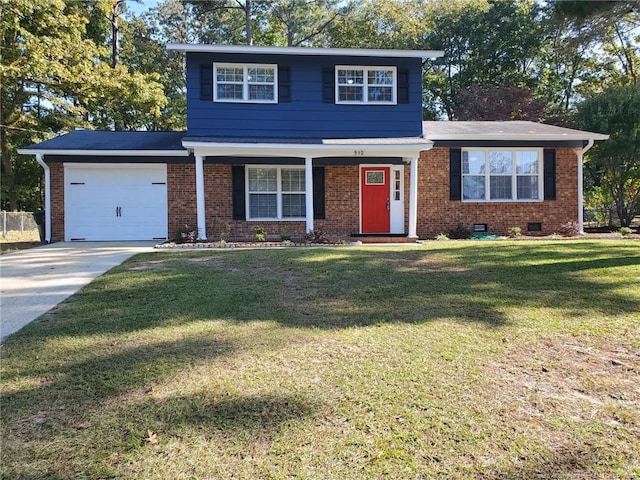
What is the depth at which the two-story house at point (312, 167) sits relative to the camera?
523 inches

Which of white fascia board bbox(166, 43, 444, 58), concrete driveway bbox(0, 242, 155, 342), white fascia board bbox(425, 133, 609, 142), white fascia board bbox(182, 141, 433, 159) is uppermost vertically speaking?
white fascia board bbox(166, 43, 444, 58)

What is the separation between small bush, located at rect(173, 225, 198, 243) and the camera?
12102 mm

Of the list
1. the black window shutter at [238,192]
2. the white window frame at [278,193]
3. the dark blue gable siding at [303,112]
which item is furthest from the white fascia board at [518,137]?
the black window shutter at [238,192]

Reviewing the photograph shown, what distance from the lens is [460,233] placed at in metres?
13.7

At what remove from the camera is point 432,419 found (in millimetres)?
2676

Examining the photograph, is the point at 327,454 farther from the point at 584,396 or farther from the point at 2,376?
the point at 2,376

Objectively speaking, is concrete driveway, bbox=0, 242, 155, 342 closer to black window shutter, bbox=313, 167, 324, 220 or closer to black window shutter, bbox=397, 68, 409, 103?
black window shutter, bbox=313, 167, 324, 220

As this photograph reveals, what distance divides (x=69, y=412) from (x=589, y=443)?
2.93 metres

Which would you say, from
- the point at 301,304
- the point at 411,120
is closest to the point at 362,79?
the point at 411,120

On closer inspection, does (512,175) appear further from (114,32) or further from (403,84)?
(114,32)

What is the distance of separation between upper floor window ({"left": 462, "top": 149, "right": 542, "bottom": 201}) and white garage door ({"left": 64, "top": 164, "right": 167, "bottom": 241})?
910 centimetres

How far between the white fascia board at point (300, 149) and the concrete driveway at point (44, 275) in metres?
3.14

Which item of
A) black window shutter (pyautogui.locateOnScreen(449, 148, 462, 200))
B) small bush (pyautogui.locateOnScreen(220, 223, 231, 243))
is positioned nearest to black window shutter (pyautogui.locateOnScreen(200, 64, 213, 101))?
small bush (pyautogui.locateOnScreen(220, 223, 231, 243))

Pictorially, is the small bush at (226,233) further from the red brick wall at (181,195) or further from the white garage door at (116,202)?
the white garage door at (116,202)
